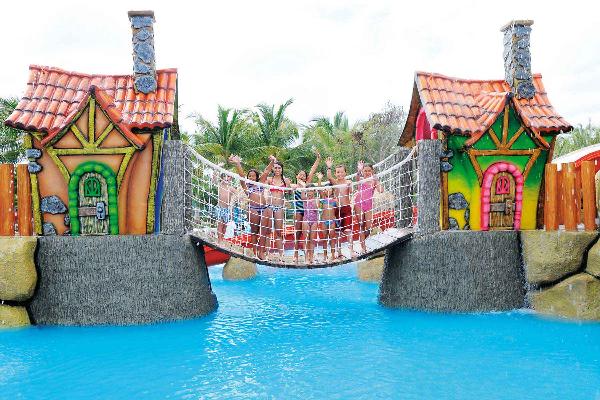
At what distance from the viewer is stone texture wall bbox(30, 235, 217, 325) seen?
620cm

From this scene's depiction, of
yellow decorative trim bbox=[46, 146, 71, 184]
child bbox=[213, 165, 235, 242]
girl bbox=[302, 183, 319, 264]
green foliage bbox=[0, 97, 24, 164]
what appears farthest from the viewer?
green foliage bbox=[0, 97, 24, 164]

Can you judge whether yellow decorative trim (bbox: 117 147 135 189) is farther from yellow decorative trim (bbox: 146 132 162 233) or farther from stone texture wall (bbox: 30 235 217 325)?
stone texture wall (bbox: 30 235 217 325)

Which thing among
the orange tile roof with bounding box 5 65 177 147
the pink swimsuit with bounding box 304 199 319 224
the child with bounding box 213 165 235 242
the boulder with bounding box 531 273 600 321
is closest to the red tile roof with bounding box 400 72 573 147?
the boulder with bounding box 531 273 600 321

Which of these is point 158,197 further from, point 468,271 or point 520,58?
point 520,58

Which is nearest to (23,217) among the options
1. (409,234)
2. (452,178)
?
(409,234)

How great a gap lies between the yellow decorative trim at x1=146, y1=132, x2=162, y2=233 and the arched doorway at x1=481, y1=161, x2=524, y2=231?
3.86 m

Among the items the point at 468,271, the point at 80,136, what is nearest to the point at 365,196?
the point at 468,271

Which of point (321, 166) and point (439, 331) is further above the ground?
point (321, 166)

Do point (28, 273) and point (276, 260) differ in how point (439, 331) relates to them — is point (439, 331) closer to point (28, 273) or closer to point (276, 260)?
point (276, 260)

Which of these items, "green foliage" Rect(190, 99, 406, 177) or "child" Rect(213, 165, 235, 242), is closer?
"child" Rect(213, 165, 235, 242)

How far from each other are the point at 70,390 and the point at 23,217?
8.99 ft

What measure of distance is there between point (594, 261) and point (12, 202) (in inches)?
262

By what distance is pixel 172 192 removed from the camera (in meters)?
6.51

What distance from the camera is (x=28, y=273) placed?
6137 mm
